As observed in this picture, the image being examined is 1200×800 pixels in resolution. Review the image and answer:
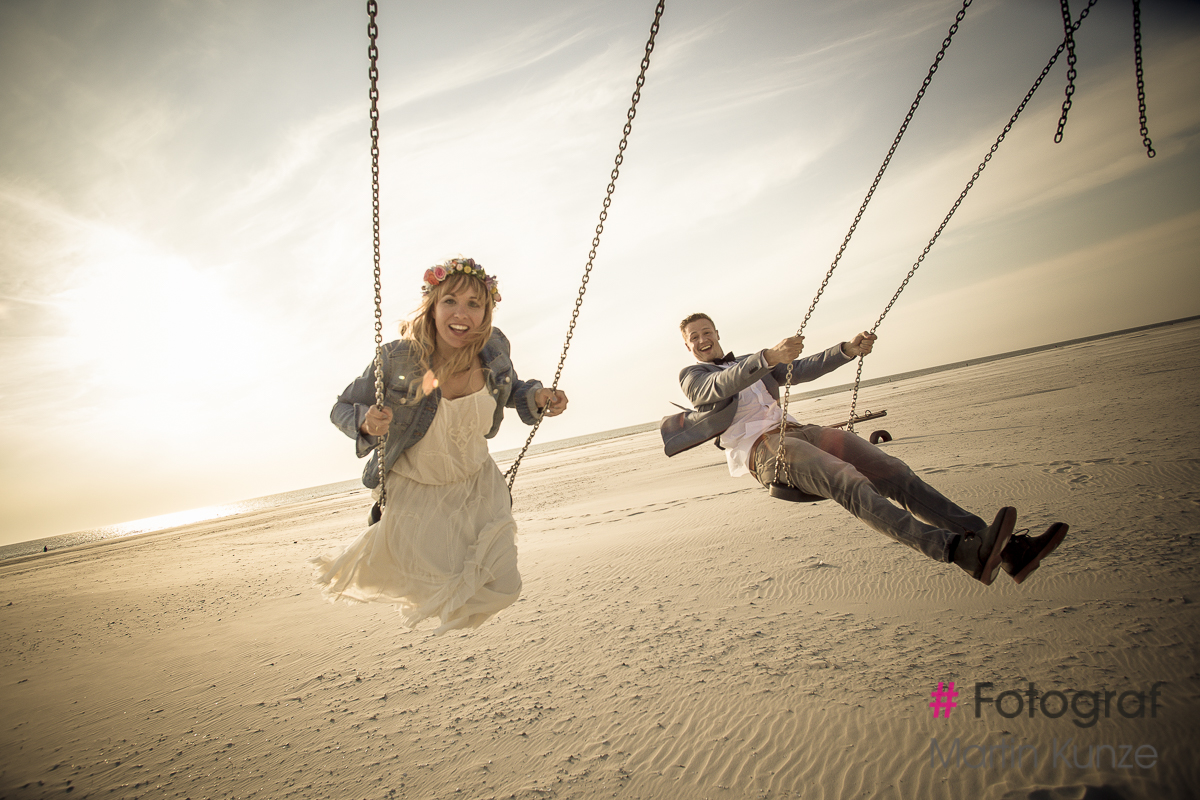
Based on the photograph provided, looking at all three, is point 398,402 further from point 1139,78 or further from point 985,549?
point 1139,78

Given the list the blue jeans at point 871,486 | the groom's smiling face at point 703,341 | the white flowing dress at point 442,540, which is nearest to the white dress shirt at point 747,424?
the blue jeans at point 871,486

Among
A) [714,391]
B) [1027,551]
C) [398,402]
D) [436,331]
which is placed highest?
[436,331]

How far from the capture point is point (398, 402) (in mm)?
2721

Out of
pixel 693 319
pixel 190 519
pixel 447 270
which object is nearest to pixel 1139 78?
pixel 693 319

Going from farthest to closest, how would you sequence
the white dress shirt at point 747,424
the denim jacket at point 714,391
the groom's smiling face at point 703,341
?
the groom's smiling face at point 703,341
the white dress shirt at point 747,424
the denim jacket at point 714,391

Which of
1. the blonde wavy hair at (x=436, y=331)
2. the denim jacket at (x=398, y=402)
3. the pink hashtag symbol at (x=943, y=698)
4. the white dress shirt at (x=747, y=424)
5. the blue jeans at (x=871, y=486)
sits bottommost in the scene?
the pink hashtag symbol at (x=943, y=698)

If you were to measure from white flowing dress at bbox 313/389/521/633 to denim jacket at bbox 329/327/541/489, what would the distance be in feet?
0.28

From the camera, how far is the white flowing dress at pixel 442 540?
8.36 ft

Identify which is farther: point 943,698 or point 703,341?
point 703,341

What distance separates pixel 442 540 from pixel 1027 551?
9.60ft

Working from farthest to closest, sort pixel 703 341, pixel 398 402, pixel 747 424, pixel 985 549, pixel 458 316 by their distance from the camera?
pixel 703 341
pixel 747 424
pixel 458 316
pixel 398 402
pixel 985 549

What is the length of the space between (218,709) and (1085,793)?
4944 mm

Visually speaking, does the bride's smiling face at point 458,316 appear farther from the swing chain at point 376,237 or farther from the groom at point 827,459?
the groom at point 827,459

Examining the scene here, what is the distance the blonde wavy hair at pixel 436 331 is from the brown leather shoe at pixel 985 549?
268 centimetres
